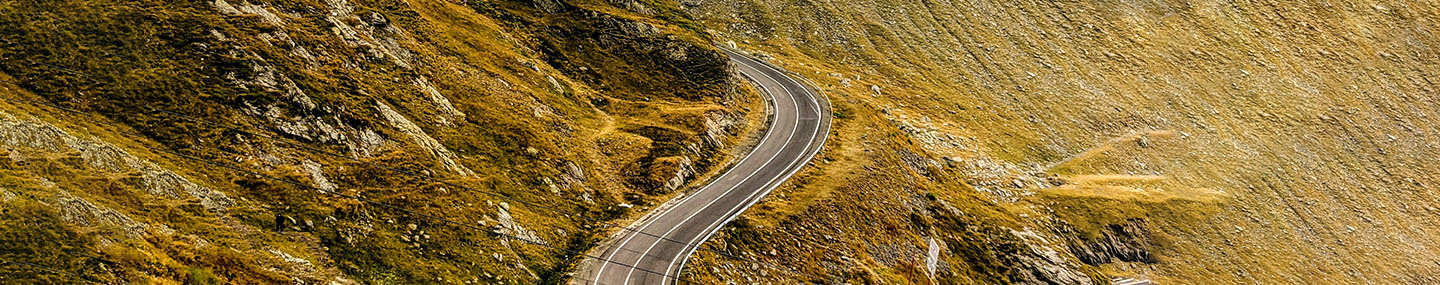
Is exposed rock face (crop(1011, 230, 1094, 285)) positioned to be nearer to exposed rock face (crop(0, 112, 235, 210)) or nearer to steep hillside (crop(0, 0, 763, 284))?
steep hillside (crop(0, 0, 763, 284))

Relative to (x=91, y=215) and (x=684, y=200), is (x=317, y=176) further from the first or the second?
(x=684, y=200)

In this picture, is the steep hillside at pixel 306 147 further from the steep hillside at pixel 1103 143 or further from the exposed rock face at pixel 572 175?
the steep hillside at pixel 1103 143

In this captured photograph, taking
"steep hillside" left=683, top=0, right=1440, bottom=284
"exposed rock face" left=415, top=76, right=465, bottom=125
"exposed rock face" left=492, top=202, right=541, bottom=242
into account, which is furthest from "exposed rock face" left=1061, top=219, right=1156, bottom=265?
"exposed rock face" left=415, top=76, right=465, bottom=125

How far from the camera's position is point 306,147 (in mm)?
35219

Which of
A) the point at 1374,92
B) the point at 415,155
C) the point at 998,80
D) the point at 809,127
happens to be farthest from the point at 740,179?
the point at 1374,92

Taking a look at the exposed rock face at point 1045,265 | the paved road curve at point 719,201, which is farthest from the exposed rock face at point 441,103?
the exposed rock face at point 1045,265

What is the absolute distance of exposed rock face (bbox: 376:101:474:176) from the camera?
3938 cm

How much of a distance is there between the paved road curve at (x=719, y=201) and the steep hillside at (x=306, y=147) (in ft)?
5.51

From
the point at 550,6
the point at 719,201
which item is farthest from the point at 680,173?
the point at 550,6

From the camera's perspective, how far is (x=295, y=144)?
34969 mm

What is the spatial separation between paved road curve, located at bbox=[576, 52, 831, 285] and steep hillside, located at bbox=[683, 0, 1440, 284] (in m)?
1.32

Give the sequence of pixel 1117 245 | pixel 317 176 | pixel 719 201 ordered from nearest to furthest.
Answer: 1. pixel 317 176
2. pixel 719 201
3. pixel 1117 245

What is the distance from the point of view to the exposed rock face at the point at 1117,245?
181 feet

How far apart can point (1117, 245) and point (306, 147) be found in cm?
5010
